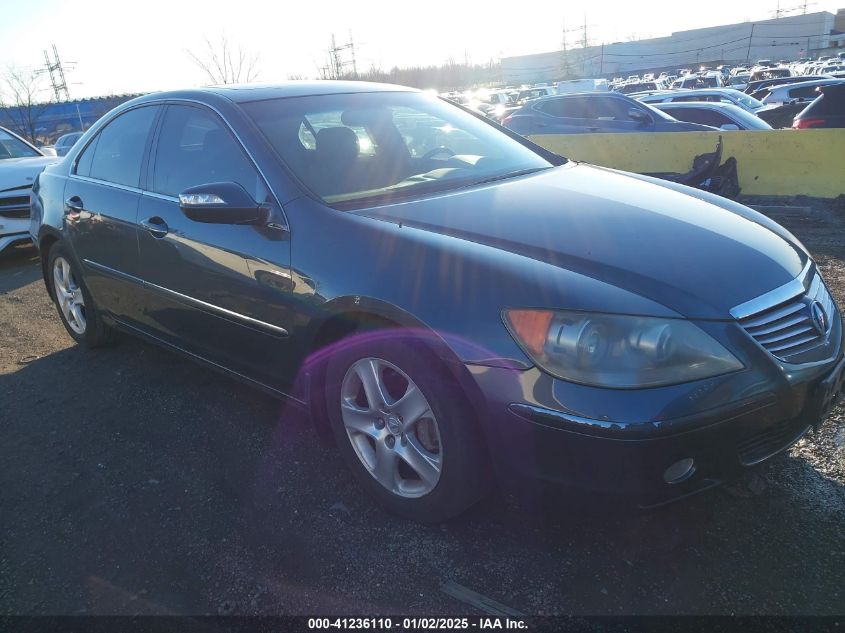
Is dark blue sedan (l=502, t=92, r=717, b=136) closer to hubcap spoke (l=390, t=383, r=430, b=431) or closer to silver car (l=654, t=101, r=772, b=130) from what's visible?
silver car (l=654, t=101, r=772, b=130)

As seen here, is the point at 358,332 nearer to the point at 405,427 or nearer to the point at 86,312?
the point at 405,427

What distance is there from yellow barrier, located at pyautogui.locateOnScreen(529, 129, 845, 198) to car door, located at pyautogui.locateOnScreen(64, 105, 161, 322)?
23.2 ft

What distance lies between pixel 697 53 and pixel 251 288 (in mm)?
89025

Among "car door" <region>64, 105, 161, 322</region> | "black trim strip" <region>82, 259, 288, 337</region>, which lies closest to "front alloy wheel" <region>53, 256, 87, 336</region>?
"car door" <region>64, 105, 161, 322</region>

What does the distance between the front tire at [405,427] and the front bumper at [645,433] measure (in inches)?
6.2

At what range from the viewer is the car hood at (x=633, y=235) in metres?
2.12

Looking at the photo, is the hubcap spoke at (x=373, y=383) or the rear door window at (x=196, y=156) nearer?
the hubcap spoke at (x=373, y=383)

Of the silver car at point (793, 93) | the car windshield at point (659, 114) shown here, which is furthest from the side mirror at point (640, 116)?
the silver car at point (793, 93)

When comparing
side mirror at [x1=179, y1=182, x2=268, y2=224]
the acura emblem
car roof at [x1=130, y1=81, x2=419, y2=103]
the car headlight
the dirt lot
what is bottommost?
the dirt lot

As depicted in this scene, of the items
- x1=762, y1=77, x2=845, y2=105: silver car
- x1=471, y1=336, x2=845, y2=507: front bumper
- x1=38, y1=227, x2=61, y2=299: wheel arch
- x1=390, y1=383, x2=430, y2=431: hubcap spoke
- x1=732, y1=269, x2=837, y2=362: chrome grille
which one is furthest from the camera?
x1=762, y1=77, x2=845, y2=105: silver car

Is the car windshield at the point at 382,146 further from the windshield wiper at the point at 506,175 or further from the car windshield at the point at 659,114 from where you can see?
the car windshield at the point at 659,114

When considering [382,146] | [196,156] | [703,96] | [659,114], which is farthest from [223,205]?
[703,96]

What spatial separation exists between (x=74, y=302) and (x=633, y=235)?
3.84m

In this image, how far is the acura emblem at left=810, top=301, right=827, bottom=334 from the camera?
229cm
